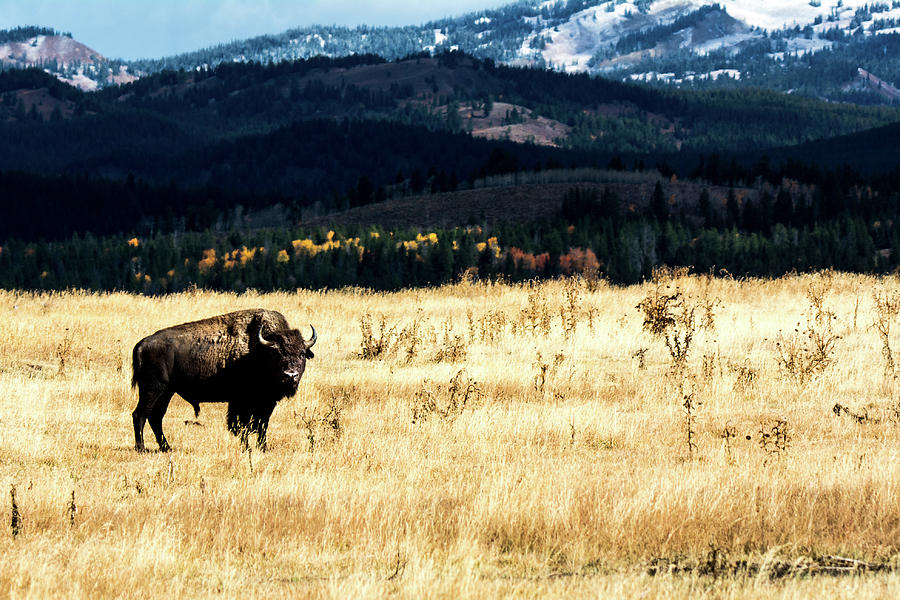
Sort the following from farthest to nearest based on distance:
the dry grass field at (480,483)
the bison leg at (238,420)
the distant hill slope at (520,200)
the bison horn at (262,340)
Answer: the distant hill slope at (520,200)
the bison leg at (238,420)
the bison horn at (262,340)
the dry grass field at (480,483)

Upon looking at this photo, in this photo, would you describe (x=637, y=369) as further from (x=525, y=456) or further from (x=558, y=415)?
(x=525, y=456)

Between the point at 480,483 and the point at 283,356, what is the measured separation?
3074mm

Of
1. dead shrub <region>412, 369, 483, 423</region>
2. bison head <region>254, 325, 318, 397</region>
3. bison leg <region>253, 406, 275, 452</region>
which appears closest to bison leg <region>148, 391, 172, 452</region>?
bison leg <region>253, 406, 275, 452</region>

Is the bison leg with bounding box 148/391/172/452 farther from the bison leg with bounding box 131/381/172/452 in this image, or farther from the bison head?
the bison head

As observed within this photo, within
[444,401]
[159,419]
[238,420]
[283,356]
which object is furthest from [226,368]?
[444,401]

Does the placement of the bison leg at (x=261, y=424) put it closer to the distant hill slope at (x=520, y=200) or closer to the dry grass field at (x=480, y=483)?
the dry grass field at (x=480, y=483)

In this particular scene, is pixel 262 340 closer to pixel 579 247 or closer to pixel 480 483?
pixel 480 483

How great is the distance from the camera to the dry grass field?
7.00m

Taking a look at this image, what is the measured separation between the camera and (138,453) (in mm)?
11016

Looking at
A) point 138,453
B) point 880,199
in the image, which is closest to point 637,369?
point 138,453

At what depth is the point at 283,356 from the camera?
11.2 metres

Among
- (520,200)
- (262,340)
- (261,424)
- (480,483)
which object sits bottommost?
(480,483)

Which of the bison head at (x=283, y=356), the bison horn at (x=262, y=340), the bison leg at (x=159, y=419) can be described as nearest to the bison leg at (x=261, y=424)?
the bison head at (x=283, y=356)

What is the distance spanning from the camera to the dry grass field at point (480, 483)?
276 inches
